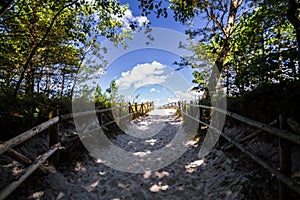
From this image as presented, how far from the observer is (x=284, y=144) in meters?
2.08

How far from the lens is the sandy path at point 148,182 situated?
276cm

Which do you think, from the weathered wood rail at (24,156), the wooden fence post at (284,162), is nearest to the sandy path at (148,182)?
the weathered wood rail at (24,156)

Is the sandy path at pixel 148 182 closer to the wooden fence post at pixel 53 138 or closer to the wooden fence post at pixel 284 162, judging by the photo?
the wooden fence post at pixel 53 138

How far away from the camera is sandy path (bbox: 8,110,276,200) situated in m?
2.76

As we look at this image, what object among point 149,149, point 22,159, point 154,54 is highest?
point 154,54

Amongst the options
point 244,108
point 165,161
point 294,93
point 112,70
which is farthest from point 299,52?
point 112,70

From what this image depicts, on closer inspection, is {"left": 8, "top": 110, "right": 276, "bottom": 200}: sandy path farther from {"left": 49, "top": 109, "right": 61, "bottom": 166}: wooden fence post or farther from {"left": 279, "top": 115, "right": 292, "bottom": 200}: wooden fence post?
{"left": 279, "top": 115, "right": 292, "bottom": 200}: wooden fence post

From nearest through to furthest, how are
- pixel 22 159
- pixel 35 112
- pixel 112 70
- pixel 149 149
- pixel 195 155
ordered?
pixel 22 159 → pixel 35 112 → pixel 195 155 → pixel 149 149 → pixel 112 70

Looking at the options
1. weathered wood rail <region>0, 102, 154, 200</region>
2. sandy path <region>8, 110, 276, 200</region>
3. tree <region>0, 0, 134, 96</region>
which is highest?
tree <region>0, 0, 134, 96</region>

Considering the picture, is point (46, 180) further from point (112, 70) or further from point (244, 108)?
point (112, 70)

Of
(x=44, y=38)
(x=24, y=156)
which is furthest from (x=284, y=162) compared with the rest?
(x=44, y=38)

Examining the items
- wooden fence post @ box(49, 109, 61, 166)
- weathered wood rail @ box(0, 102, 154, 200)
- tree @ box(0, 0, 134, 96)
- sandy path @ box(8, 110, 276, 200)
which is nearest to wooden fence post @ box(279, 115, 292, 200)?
sandy path @ box(8, 110, 276, 200)

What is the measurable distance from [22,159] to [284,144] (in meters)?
3.48

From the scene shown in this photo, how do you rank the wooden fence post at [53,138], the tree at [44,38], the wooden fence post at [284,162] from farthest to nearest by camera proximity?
the tree at [44,38]
the wooden fence post at [53,138]
the wooden fence post at [284,162]
